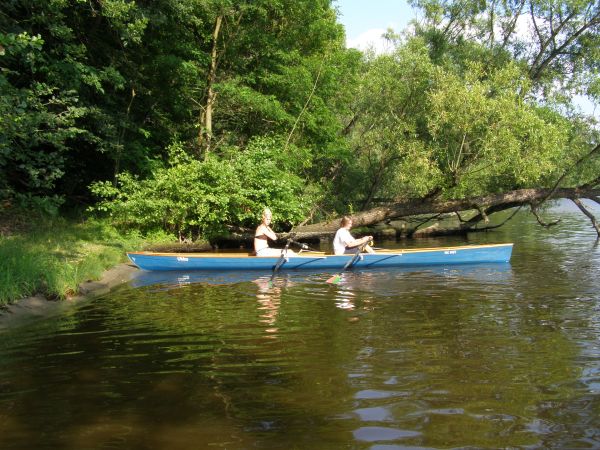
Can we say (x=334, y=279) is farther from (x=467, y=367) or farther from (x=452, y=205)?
(x=452, y=205)

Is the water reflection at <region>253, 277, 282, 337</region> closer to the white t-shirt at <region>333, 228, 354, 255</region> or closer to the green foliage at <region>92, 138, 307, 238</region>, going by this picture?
the white t-shirt at <region>333, 228, 354, 255</region>

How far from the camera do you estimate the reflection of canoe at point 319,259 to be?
12094 millimetres

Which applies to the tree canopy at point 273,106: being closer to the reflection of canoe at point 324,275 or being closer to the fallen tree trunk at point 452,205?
the fallen tree trunk at point 452,205

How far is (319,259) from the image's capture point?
39.8 ft

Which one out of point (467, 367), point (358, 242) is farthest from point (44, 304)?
point (358, 242)

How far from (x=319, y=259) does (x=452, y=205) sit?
810cm

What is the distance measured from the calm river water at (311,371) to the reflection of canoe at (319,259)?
9.04 ft

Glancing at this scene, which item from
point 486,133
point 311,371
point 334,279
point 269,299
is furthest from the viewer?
point 486,133

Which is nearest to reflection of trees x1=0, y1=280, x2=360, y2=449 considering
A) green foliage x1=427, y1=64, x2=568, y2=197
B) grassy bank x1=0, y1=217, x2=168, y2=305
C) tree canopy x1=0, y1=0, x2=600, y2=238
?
grassy bank x1=0, y1=217, x2=168, y2=305

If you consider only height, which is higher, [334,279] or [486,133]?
[486,133]

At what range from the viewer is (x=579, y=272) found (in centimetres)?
1105

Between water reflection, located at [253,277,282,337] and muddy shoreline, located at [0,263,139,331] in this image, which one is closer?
water reflection, located at [253,277,282,337]

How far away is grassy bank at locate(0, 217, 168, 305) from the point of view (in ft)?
26.5

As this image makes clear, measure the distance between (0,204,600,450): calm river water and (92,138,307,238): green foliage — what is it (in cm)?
574
